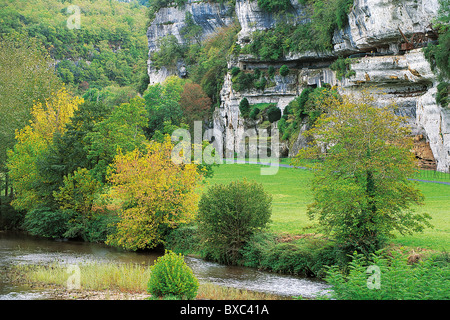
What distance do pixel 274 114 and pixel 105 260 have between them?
1751 inches

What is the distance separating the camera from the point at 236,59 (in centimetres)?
7281

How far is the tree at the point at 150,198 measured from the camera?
25.8 metres

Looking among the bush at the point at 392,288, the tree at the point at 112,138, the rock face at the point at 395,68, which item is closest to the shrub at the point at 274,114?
the rock face at the point at 395,68

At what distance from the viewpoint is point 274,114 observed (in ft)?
215

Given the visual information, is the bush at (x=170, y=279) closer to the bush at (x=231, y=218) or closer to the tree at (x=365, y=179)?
the tree at (x=365, y=179)

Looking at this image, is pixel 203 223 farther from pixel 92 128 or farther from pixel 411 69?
pixel 411 69

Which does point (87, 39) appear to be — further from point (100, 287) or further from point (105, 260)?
point (100, 287)

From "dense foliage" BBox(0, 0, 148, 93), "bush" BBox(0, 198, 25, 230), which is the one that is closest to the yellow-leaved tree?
"bush" BBox(0, 198, 25, 230)

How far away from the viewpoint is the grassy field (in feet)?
71.7

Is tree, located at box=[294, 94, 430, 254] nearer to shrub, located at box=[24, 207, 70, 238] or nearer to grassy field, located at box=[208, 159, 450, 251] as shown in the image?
grassy field, located at box=[208, 159, 450, 251]

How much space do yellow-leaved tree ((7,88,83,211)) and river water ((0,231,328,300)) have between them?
259cm

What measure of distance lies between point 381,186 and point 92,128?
2024cm

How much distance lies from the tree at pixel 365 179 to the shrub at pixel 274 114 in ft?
149

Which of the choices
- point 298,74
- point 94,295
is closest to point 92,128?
point 94,295
